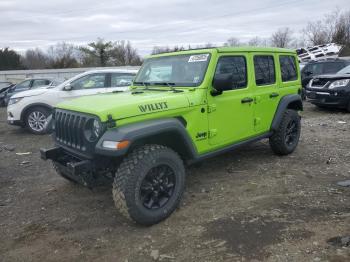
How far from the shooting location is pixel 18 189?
4.89 metres

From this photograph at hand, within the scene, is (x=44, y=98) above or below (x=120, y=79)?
below

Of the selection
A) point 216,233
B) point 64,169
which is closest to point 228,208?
point 216,233

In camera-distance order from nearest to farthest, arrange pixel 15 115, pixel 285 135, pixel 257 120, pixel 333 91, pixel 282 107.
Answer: pixel 257 120, pixel 282 107, pixel 285 135, pixel 15 115, pixel 333 91

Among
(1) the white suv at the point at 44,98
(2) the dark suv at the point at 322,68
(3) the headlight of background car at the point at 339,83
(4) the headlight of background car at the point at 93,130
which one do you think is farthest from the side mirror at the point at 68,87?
(2) the dark suv at the point at 322,68

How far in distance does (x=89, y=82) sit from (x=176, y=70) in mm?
4820

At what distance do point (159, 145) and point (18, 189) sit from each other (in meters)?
2.50

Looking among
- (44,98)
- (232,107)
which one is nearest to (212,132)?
(232,107)

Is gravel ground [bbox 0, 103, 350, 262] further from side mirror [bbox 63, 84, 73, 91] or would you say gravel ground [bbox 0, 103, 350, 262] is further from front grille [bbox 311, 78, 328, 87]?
front grille [bbox 311, 78, 328, 87]

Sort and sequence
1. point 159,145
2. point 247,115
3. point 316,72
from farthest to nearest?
point 316,72, point 247,115, point 159,145

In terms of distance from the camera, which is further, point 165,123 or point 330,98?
point 330,98

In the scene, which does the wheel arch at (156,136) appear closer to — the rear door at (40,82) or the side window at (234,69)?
the side window at (234,69)

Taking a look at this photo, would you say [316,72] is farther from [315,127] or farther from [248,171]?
[248,171]

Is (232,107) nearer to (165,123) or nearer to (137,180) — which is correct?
(165,123)

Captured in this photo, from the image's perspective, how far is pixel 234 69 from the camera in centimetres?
467
